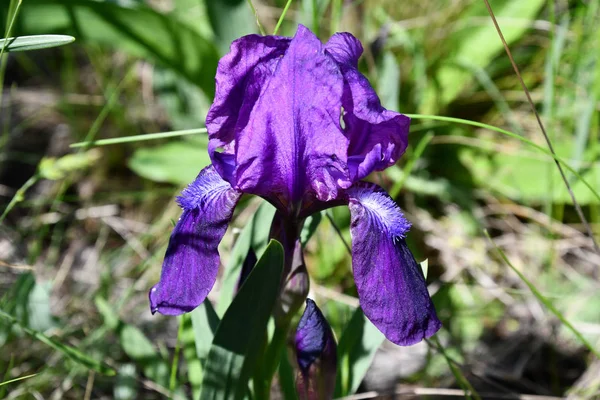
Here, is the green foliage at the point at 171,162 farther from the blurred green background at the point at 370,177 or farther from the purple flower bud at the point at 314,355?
the purple flower bud at the point at 314,355

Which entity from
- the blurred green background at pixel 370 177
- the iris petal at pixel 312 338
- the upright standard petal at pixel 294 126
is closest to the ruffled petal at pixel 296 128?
the upright standard petal at pixel 294 126

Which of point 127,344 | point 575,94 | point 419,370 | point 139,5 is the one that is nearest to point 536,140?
point 575,94

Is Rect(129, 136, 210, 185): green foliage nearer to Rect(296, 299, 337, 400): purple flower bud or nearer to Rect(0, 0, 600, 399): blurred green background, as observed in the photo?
Rect(0, 0, 600, 399): blurred green background

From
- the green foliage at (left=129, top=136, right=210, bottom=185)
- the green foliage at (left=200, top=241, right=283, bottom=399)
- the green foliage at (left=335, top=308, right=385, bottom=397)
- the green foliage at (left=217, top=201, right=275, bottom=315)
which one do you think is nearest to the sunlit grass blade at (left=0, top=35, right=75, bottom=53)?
the green foliage at (left=217, top=201, right=275, bottom=315)

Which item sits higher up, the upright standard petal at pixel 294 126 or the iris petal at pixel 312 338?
the upright standard petal at pixel 294 126

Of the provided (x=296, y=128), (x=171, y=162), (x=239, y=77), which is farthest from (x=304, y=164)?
(x=171, y=162)

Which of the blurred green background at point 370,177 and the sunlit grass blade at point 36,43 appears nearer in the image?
the sunlit grass blade at point 36,43
